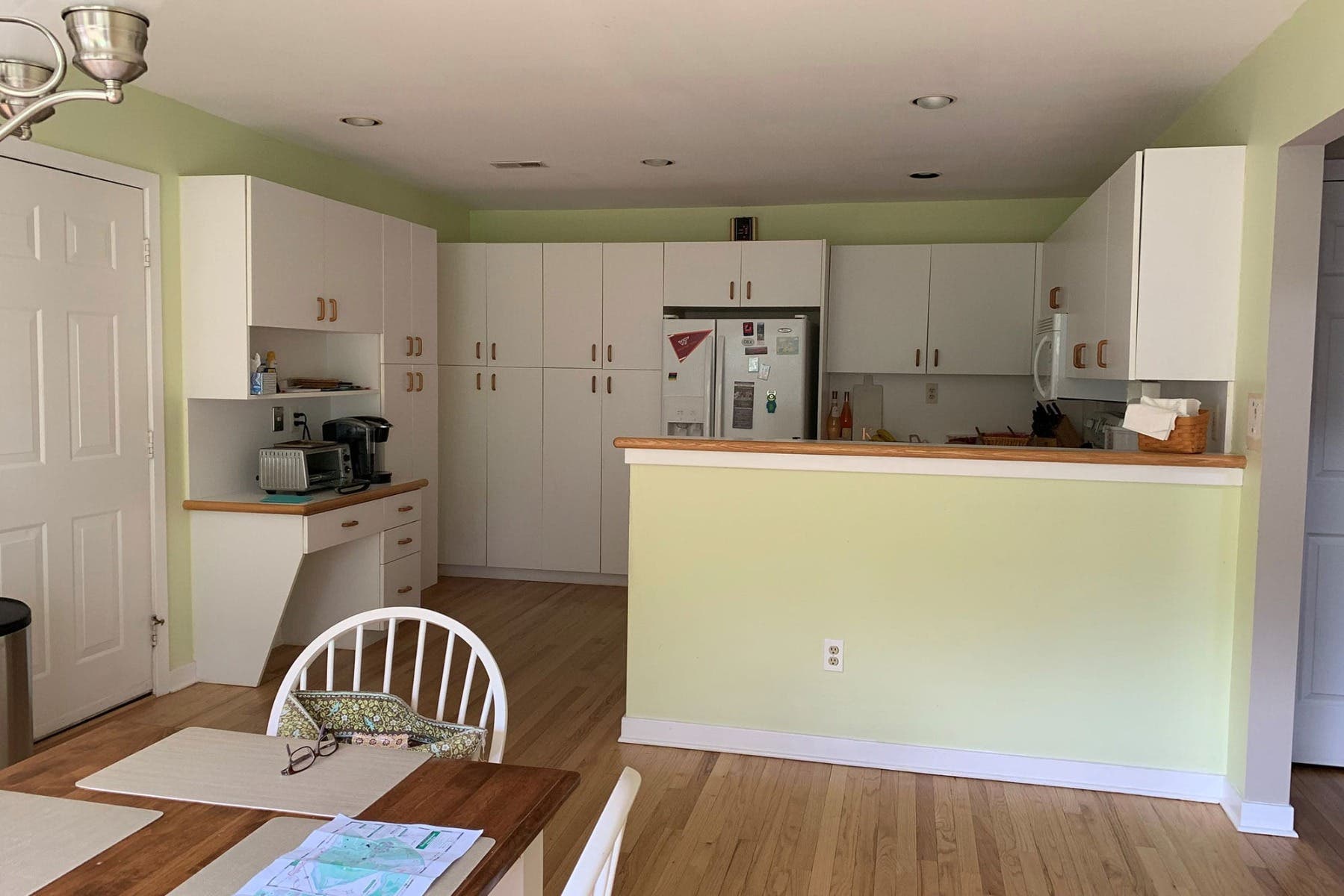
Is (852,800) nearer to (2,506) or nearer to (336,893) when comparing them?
(336,893)

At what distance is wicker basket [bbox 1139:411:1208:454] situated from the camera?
10.0 feet

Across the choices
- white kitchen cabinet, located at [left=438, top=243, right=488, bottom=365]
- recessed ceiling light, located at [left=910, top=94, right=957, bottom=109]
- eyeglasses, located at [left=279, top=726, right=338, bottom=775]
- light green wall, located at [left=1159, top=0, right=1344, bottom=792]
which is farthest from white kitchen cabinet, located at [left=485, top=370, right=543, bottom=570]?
eyeglasses, located at [left=279, top=726, right=338, bottom=775]

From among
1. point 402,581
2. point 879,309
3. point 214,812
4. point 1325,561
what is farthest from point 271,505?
point 1325,561

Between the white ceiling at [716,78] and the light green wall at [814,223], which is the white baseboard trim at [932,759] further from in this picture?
the light green wall at [814,223]

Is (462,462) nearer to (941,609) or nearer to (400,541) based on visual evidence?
(400,541)

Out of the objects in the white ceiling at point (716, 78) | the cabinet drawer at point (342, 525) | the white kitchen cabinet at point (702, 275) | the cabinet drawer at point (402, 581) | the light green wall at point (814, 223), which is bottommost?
the cabinet drawer at point (402, 581)

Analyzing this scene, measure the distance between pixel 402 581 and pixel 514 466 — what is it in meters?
1.37

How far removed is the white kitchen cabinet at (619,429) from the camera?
19.5ft

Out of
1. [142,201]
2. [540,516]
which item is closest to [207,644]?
[142,201]

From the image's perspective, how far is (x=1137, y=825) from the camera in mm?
2953

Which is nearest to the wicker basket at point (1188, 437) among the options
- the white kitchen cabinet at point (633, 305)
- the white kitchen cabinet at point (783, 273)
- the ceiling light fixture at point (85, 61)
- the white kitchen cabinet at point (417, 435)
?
the white kitchen cabinet at point (783, 273)

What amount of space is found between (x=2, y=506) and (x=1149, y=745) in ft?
12.4

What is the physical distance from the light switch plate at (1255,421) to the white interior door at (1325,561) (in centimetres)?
61

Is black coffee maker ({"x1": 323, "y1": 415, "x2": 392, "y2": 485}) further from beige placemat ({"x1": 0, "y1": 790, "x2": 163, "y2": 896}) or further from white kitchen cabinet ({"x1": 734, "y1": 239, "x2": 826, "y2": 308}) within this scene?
beige placemat ({"x1": 0, "y1": 790, "x2": 163, "y2": 896})
